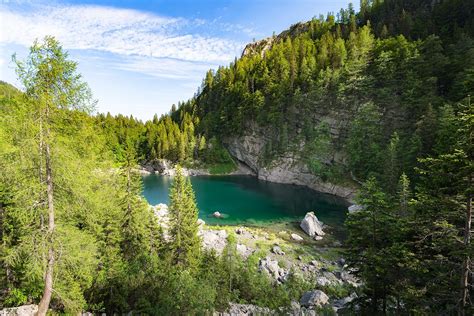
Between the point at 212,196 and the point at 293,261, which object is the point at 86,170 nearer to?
the point at 293,261

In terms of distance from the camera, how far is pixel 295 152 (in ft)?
254

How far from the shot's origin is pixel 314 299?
2028 centimetres

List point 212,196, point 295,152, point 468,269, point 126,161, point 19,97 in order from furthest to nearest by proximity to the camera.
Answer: point 295,152 → point 212,196 → point 126,161 → point 468,269 → point 19,97

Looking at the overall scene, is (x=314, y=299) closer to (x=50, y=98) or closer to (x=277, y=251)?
(x=277, y=251)

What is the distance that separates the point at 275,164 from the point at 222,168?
20605 millimetres

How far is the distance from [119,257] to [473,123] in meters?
19.3

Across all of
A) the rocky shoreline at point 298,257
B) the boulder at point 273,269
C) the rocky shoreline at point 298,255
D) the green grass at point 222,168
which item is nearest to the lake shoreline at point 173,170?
the green grass at point 222,168

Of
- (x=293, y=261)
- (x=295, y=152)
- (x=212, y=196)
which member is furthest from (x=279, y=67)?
(x=293, y=261)

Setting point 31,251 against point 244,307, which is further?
point 244,307

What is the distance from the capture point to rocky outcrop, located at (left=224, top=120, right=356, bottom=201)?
213 feet

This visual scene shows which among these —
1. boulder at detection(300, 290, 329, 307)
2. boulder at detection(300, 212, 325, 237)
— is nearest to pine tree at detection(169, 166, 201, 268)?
boulder at detection(300, 290, 329, 307)

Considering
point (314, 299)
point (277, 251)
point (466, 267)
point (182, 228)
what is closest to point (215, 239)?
point (277, 251)

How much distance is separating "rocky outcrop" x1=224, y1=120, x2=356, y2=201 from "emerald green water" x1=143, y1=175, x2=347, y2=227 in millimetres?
2750

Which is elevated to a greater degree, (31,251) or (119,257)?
(31,251)
